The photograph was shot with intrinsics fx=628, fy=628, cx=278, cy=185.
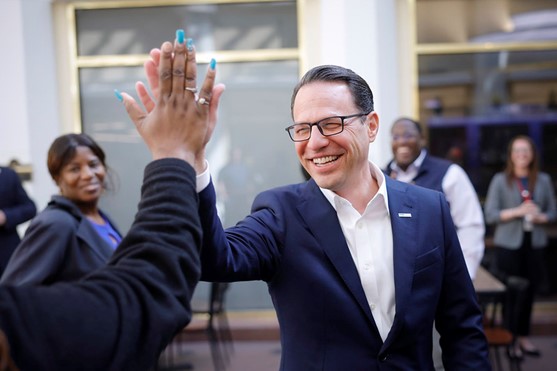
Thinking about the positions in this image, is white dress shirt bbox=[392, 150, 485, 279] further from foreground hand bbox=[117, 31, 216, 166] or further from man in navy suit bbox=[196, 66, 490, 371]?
foreground hand bbox=[117, 31, 216, 166]

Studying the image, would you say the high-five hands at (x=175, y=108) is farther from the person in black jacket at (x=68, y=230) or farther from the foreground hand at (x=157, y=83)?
the person in black jacket at (x=68, y=230)

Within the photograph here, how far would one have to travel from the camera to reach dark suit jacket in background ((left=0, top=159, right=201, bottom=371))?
3.26ft

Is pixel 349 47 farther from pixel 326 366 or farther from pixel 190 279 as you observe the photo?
pixel 190 279

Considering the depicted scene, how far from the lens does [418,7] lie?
658 centimetres

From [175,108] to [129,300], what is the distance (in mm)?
367

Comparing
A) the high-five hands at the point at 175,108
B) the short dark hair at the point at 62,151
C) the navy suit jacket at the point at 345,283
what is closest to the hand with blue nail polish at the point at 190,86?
the high-five hands at the point at 175,108

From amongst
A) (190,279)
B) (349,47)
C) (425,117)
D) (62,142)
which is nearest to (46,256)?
(62,142)

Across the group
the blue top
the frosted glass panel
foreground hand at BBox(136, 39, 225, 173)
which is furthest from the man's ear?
the frosted glass panel

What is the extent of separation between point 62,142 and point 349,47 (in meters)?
3.42

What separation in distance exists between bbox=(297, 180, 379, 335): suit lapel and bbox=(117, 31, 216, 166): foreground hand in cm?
89

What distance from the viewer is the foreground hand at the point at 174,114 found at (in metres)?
1.17

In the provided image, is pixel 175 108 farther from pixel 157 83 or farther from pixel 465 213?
pixel 465 213

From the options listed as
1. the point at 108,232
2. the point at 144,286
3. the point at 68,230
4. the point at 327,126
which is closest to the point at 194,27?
the point at 108,232

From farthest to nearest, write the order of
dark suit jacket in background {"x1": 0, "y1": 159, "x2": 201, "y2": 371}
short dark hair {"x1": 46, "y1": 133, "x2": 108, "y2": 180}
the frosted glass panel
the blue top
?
the frosted glass panel, short dark hair {"x1": 46, "y1": 133, "x2": 108, "y2": 180}, the blue top, dark suit jacket in background {"x1": 0, "y1": 159, "x2": 201, "y2": 371}
